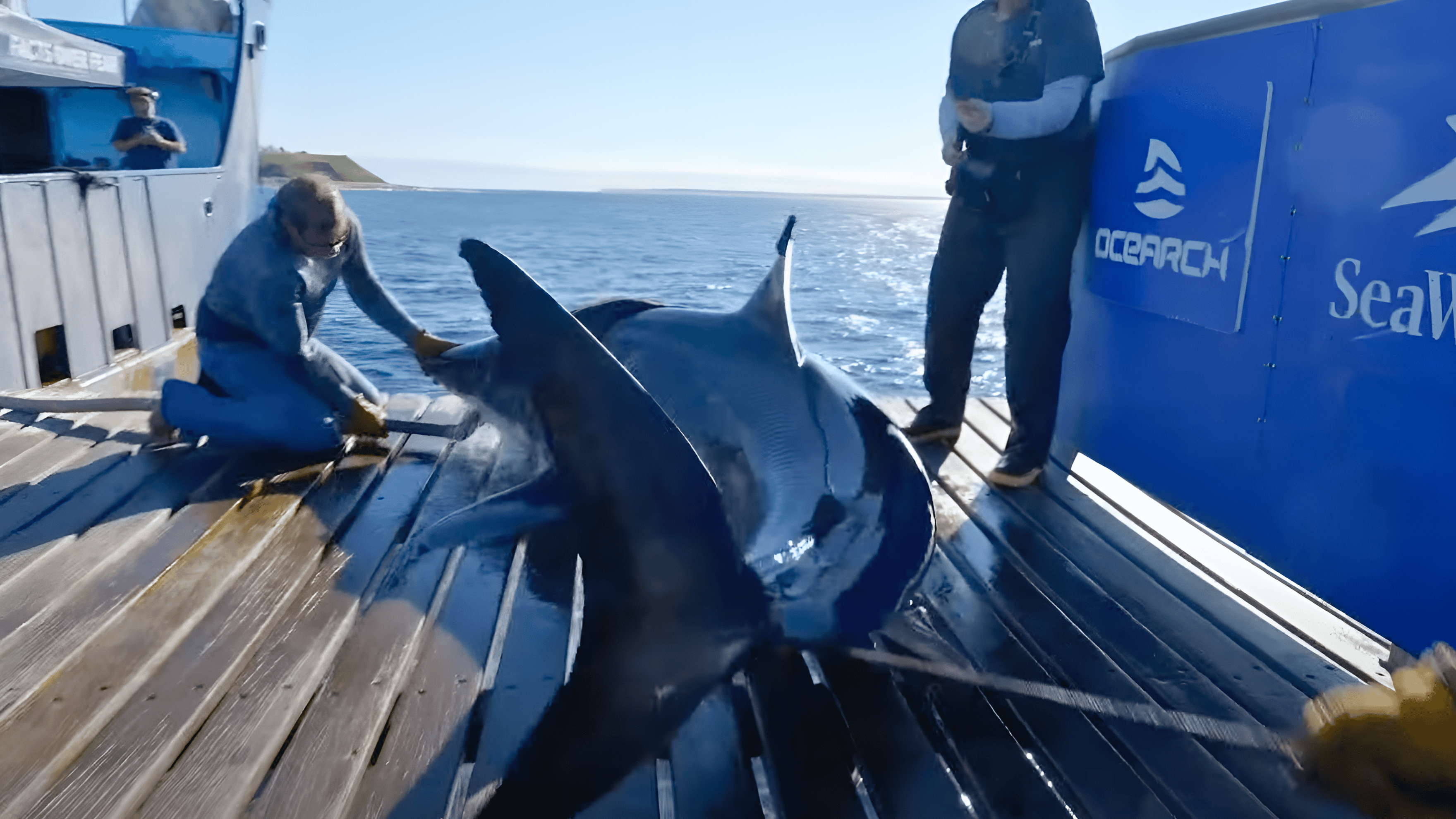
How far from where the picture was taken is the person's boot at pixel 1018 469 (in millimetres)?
4352

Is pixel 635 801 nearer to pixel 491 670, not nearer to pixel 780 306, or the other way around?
pixel 491 670

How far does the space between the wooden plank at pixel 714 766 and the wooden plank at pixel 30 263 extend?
6165 millimetres

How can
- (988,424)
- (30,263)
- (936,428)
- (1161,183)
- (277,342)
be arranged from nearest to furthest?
(1161,183), (277,342), (936,428), (988,424), (30,263)

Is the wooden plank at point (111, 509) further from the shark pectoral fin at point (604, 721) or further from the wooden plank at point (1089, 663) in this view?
the wooden plank at point (1089, 663)

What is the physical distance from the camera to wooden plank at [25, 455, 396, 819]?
6.93ft

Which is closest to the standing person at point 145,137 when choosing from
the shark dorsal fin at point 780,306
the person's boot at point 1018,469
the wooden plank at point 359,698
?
the wooden plank at point 359,698

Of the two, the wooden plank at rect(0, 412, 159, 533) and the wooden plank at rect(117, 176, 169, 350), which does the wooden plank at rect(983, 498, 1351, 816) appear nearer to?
the wooden plank at rect(0, 412, 159, 533)

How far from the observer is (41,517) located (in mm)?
3732

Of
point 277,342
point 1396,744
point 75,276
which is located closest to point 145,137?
point 75,276

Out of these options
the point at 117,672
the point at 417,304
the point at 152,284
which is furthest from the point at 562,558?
the point at 417,304

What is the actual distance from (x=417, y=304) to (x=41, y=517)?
15.8 m

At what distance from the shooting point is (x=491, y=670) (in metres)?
2.68

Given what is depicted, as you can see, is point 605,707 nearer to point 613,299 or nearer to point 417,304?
point 613,299

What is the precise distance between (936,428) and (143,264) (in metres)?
7.49
